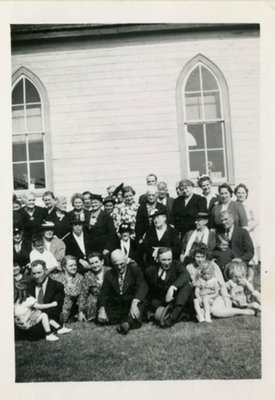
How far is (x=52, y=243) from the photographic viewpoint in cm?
302

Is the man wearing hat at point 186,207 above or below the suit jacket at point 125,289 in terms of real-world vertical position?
above

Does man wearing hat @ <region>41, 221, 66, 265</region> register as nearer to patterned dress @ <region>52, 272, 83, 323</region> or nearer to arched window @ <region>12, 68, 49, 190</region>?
patterned dress @ <region>52, 272, 83, 323</region>

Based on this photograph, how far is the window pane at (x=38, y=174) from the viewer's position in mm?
3035

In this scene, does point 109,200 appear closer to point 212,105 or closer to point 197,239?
point 197,239

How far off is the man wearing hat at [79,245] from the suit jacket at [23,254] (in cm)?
25

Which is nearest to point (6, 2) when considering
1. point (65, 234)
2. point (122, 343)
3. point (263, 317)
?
point (65, 234)

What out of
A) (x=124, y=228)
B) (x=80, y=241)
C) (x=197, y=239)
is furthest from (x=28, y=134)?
(x=197, y=239)

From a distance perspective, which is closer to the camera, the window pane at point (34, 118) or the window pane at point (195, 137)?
the window pane at point (34, 118)

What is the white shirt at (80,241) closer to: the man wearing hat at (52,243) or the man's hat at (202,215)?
the man wearing hat at (52,243)

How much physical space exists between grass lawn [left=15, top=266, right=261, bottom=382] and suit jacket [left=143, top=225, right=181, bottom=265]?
0.47 metres

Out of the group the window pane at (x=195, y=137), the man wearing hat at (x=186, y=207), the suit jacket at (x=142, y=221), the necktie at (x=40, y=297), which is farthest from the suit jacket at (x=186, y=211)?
the necktie at (x=40, y=297)

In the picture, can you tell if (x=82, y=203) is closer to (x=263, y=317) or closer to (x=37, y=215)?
(x=37, y=215)

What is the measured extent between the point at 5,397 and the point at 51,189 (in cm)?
131

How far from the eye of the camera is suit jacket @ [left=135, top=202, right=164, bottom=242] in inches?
119
